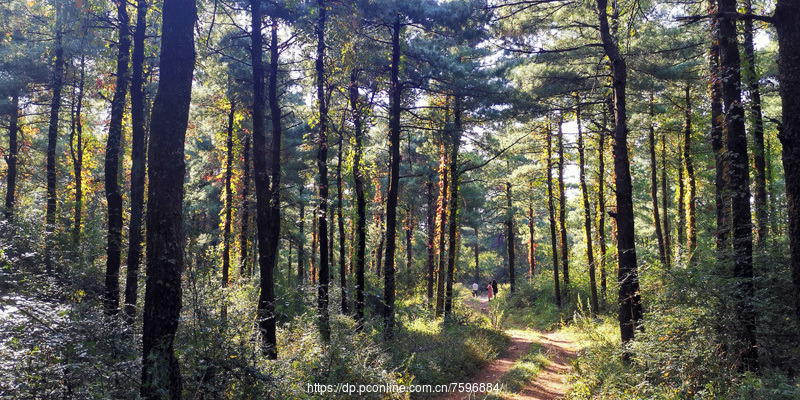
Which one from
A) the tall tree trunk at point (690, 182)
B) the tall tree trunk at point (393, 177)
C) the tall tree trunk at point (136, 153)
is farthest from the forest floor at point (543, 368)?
the tall tree trunk at point (136, 153)

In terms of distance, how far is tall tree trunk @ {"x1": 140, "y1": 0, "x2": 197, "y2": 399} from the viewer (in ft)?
13.8

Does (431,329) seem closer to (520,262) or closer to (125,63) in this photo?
(125,63)

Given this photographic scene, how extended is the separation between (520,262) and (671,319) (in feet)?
148

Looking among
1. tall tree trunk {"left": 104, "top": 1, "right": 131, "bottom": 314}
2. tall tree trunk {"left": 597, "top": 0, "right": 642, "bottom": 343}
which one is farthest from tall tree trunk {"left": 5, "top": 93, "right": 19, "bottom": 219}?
tall tree trunk {"left": 597, "top": 0, "right": 642, "bottom": 343}

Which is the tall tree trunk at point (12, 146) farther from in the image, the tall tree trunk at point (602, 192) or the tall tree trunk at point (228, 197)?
the tall tree trunk at point (602, 192)

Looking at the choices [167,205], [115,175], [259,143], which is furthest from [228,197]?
[167,205]

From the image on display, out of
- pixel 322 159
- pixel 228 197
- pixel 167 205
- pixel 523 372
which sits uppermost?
pixel 322 159

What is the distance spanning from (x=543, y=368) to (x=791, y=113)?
7990 mm

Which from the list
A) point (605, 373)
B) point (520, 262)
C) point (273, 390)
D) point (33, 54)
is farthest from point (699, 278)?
point (520, 262)

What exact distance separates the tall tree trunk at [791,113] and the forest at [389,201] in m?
0.02

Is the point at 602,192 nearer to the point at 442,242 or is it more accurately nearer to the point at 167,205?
the point at 442,242

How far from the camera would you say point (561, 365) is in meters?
10.7

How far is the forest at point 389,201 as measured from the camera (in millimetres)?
4566

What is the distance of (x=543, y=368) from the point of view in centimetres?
1028
